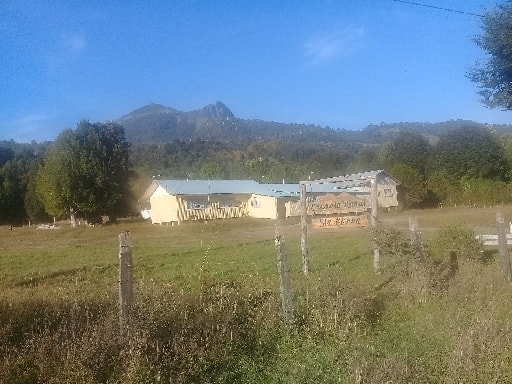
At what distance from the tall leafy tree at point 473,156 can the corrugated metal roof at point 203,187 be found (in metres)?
25.9

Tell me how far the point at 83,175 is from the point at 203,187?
12.1m

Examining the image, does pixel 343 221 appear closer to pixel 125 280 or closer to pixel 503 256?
pixel 503 256

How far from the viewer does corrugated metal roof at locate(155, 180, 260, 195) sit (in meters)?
48.3

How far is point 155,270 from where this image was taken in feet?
51.4

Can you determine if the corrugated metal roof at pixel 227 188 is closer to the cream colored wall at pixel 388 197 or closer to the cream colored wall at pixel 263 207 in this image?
the cream colored wall at pixel 263 207

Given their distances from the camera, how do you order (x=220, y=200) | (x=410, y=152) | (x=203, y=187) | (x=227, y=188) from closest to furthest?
(x=220, y=200), (x=203, y=187), (x=227, y=188), (x=410, y=152)

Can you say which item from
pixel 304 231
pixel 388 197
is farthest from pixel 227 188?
pixel 304 231

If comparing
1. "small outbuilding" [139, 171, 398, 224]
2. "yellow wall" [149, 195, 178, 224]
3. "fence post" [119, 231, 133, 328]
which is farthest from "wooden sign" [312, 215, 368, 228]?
"yellow wall" [149, 195, 178, 224]

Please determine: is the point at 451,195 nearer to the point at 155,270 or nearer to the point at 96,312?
the point at 155,270

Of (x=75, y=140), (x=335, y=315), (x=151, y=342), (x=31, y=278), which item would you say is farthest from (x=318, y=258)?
(x=75, y=140)

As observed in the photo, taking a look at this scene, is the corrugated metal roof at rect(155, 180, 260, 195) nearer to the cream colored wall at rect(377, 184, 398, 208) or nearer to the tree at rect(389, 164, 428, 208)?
the cream colored wall at rect(377, 184, 398, 208)

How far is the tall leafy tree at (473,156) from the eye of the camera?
5981cm

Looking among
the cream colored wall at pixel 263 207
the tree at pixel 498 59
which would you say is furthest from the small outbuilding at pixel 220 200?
the tree at pixel 498 59

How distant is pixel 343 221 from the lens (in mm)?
13719
